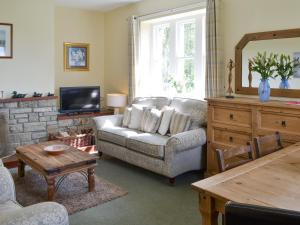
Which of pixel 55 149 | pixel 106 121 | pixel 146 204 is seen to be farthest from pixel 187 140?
pixel 106 121

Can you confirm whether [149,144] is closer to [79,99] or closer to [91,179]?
[91,179]

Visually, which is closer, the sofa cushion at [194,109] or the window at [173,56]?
the sofa cushion at [194,109]

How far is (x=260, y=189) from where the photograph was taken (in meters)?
1.59

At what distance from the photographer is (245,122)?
347 cm

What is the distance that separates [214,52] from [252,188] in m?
2.83

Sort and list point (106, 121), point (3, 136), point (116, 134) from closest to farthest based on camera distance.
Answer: point (116, 134) → point (3, 136) → point (106, 121)

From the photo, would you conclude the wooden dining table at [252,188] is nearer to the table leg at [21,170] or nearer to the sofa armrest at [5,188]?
the sofa armrest at [5,188]

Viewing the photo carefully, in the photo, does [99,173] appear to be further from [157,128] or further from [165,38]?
[165,38]

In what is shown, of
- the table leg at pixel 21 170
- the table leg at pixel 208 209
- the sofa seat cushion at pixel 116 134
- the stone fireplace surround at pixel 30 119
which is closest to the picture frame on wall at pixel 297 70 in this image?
the sofa seat cushion at pixel 116 134

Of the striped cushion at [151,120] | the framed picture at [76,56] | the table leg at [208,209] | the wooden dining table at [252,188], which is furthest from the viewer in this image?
the framed picture at [76,56]

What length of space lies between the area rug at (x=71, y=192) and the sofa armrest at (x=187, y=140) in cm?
77

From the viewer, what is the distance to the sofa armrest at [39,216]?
5.07 feet

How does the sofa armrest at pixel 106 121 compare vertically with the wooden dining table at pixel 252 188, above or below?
above

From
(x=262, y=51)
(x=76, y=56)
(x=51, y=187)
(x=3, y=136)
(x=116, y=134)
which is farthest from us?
(x=76, y=56)
